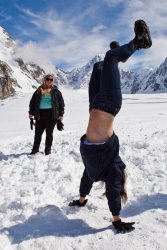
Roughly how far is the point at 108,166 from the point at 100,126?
59 centimetres

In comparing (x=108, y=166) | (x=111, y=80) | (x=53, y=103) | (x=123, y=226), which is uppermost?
(x=111, y=80)

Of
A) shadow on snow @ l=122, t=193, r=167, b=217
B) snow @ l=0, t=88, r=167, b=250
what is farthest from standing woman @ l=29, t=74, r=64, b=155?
shadow on snow @ l=122, t=193, r=167, b=217

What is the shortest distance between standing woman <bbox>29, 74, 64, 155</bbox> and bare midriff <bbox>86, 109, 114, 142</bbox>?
498 centimetres

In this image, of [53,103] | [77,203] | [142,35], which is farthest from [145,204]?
[53,103]

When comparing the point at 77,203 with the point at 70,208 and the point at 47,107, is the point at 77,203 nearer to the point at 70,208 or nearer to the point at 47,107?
the point at 70,208

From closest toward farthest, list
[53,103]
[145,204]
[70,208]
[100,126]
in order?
[100,126], [70,208], [145,204], [53,103]

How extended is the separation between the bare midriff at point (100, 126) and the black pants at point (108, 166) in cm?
9

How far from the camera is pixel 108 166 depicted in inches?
205

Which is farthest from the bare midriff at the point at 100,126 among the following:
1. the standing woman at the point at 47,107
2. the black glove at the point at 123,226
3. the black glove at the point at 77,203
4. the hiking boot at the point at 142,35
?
the standing woman at the point at 47,107

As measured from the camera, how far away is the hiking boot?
4625 mm

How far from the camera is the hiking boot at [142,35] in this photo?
182 inches

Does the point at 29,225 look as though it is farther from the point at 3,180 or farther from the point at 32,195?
the point at 3,180

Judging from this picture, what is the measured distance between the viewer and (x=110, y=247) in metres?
4.66

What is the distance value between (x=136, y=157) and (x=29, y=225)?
3.89 m
